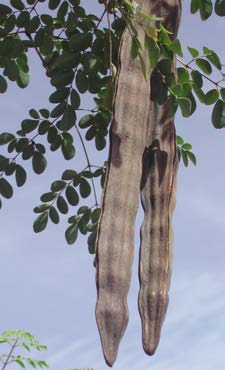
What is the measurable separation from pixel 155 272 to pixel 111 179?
0.37 m

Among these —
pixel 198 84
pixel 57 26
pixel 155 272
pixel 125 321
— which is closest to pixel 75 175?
pixel 57 26

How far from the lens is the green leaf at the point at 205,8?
421 cm

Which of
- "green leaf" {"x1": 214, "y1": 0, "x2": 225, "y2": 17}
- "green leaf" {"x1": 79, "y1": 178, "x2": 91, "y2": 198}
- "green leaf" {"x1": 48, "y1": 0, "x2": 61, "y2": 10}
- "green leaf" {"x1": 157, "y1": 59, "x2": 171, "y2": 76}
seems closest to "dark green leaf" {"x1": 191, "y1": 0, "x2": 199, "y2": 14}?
"green leaf" {"x1": 214, "y1": 0, "x2": 225, "y2": 17}

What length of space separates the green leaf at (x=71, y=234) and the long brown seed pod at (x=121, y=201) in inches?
93.1

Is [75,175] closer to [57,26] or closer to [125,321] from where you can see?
[57,26]

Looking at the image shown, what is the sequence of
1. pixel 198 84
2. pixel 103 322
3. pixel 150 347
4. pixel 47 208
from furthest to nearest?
pixel 47 208 → pixel 198 84 → pixel 150 347 → pixel 103 322

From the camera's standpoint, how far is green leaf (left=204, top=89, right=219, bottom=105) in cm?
408

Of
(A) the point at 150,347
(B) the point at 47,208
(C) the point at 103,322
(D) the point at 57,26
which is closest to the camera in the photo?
(C) the point at 103,322

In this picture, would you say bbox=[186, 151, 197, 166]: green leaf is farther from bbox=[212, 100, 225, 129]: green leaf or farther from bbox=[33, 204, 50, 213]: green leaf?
bbox=[212, 100, 225, 129]: green leaf

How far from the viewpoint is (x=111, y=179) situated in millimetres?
2814

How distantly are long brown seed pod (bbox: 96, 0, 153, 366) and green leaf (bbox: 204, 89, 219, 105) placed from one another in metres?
0.95

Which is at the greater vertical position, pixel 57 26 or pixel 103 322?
pixel 57 26

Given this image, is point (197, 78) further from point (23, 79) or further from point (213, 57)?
point (23, 79)

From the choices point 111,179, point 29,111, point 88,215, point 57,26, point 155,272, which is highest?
point 57,26
